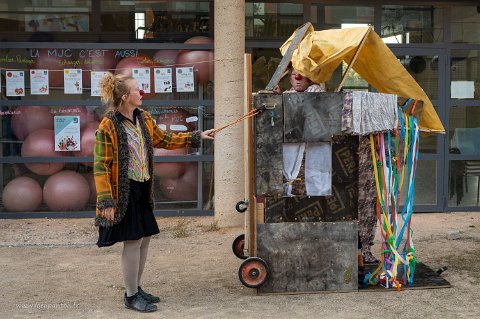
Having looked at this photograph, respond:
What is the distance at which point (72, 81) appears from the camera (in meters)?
8.69

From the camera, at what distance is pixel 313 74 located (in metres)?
5.61

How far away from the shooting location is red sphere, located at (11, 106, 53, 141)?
8719 mm

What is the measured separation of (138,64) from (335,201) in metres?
4.04

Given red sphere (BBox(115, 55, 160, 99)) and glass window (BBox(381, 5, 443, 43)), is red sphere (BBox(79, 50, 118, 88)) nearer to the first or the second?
red sphere (BBox(115, 55, 160, 99))

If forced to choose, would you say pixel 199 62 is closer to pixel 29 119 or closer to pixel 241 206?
pixel 29 119

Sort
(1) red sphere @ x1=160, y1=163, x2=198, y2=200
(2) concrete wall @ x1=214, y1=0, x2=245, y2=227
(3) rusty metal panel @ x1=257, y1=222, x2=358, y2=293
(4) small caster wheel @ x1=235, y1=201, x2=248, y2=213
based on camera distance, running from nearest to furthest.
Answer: (3) rusty metal panel @ x1=257, y1=222, x2=358, y2=293, (4) small caster wheel @ x1=235, y1=201, x2=248, y2=213, (2) concrete wall @ x1=214, y1=0, x2=245, y2=227, (1) red sphere @ x1=160, y1=163, x2=198, y2=200

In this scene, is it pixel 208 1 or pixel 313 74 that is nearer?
pixel 313 74

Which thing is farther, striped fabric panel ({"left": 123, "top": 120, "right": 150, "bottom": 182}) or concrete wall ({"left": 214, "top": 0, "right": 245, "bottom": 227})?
concrete wall ({"left": 214, "top": 0, "right": 245, "bottom": 227})

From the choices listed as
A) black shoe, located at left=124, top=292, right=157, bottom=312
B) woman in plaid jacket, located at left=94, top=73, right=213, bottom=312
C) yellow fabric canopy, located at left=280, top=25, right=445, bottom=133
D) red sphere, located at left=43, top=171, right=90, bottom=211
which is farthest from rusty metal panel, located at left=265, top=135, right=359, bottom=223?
red sphere, located at left=43, top=171, right=90, bottom=211

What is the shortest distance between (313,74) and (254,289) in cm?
182

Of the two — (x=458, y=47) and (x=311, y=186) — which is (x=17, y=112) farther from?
(x=458, y=47)

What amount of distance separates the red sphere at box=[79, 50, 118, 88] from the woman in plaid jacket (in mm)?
3538

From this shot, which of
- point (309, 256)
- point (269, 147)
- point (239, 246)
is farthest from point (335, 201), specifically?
point (239, 246)

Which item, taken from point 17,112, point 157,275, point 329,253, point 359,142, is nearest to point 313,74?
point 359,142
